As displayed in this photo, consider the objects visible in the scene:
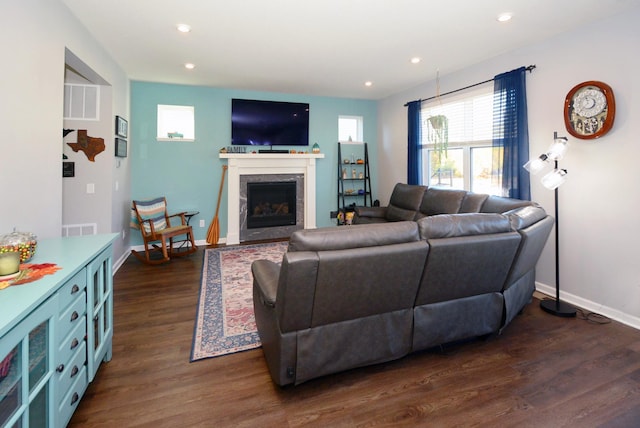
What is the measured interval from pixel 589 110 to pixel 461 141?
5.63 ft

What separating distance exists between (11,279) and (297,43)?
10.6 ft

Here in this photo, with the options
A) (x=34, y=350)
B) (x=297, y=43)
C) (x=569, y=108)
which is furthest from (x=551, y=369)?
(x=297, y=43)

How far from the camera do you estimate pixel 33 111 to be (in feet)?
7.21

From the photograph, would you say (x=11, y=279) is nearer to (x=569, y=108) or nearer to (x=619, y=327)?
(x=619, y=327)

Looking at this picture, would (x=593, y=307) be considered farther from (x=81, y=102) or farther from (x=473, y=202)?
(x=81, y=102)

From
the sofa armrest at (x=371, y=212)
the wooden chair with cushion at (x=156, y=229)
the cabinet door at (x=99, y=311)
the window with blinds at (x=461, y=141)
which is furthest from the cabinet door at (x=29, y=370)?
the sofa armrest at (x=371, y=212)

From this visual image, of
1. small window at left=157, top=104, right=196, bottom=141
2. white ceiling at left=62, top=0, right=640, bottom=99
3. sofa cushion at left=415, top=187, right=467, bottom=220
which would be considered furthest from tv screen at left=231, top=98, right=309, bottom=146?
sofa cushion at left=415, top=187, right=467, bottom=220

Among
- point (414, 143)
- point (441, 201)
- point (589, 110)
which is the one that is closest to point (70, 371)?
point (441, 201)

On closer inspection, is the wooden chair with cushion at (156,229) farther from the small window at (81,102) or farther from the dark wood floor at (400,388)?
the dark wood floor at (400,388)

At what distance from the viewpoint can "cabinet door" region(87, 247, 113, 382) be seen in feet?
5.91

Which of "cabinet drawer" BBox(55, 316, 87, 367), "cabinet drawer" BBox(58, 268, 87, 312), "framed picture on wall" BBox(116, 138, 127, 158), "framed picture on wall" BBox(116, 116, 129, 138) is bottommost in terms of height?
"cabinet drawer" BBox(55, 316, 87, 367)

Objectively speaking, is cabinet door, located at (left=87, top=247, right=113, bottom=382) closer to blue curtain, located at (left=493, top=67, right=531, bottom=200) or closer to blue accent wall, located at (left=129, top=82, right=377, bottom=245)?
blue accent wall, located at (left=129, top=82, right=377, bottom=245)

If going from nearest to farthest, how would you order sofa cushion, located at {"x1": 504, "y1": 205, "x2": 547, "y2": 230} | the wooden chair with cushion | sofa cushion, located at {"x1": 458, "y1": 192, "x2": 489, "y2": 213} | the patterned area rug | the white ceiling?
sofa cushion, located at {"x1": 504, "y1": 205, "x2": 547, "y2": 230} → the patterned area rug → the white ceiling → sofa cushion, located at {"x1": 458, "y1": 192, "x2": 489, "y2": 213} → the wooden chair with cushion

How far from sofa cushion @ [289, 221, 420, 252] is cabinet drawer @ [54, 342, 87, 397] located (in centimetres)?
117
